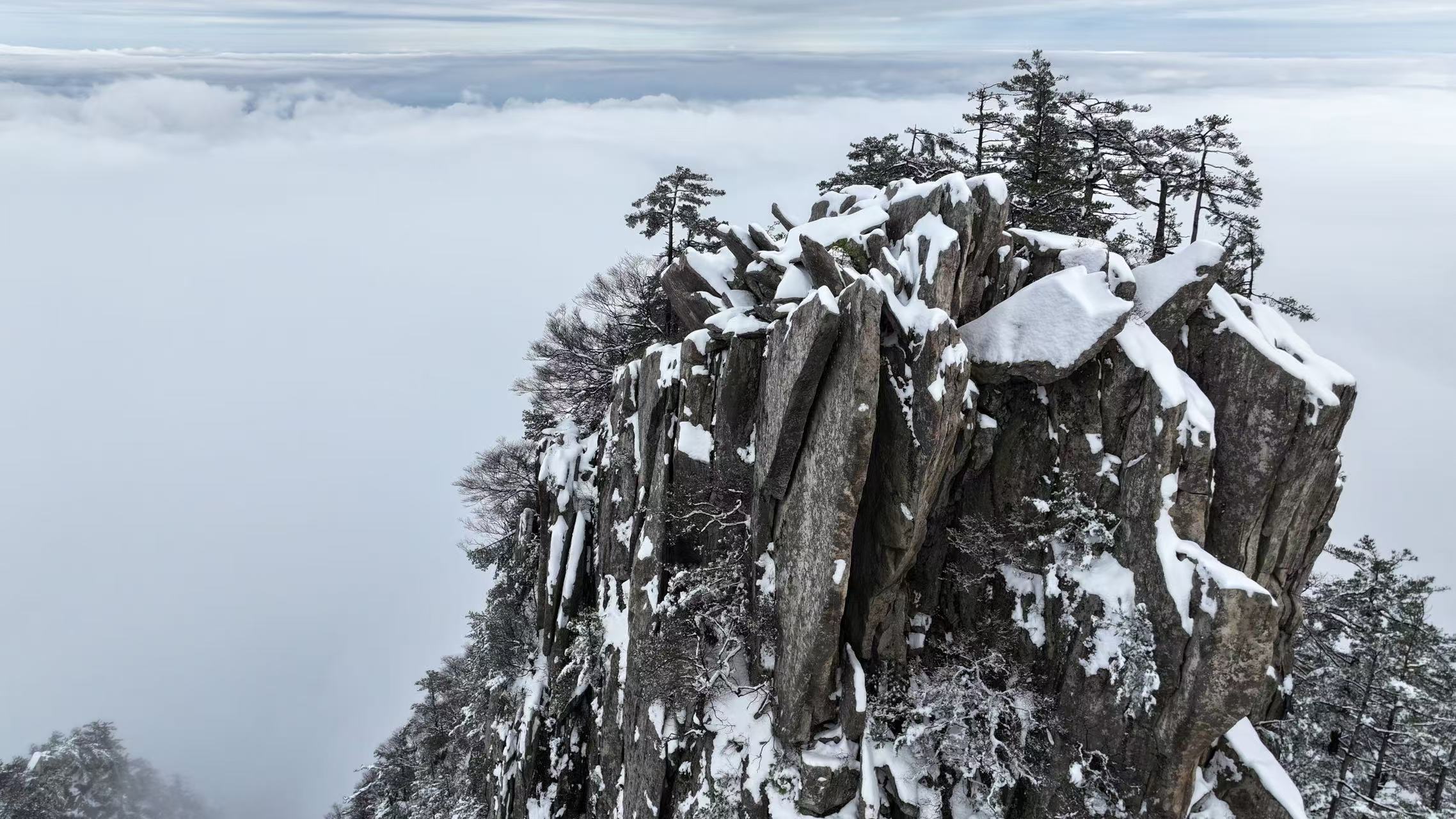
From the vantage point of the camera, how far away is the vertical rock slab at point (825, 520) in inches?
632

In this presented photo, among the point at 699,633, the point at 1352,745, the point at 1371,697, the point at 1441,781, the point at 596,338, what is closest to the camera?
the point at 699,633

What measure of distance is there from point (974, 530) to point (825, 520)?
15.0 ft

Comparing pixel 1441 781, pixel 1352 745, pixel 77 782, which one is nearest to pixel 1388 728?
pixel 1352 745

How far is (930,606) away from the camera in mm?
19156

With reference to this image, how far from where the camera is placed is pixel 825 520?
16938mm

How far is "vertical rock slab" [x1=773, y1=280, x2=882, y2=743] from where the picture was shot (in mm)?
16047

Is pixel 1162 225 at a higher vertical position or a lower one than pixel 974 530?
higher

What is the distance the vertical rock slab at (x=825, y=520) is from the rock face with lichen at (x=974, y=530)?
76mm

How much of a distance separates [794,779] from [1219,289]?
17.3 meters

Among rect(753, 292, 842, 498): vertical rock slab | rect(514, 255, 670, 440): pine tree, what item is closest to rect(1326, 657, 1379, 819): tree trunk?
rect(753, 292, 842, 498): vertical rock slab

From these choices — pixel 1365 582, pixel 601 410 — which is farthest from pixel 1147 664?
pixel 601 410

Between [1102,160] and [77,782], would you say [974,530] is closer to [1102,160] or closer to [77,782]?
[1102,160]

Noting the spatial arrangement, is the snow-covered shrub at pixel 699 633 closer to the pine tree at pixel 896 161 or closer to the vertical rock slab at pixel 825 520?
the vertical rock slab at pixel 825 520

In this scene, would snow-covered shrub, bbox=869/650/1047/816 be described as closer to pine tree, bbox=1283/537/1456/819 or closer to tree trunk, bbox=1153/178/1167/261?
pine tree, bbox=1283/537/1456/819
